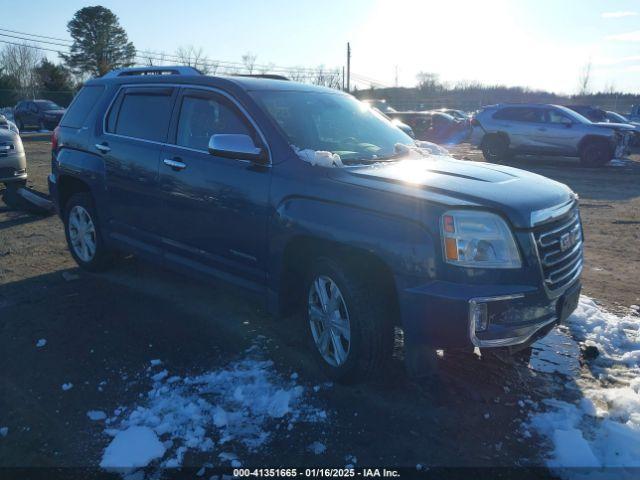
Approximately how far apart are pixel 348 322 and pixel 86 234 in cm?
349

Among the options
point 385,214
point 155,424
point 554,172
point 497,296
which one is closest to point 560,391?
point 497,296

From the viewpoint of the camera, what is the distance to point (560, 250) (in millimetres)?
3250

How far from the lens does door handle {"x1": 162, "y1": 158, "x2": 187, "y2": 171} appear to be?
423 centimetres

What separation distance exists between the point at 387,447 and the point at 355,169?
1721 mm

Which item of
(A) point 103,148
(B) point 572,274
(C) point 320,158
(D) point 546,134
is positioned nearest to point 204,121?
(C) point 320,158

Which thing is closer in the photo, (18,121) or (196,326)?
(196,326)

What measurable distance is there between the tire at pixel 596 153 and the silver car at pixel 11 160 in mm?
14265

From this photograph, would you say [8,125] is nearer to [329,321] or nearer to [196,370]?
[196,370]

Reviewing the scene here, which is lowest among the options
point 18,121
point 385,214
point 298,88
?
point 18,121

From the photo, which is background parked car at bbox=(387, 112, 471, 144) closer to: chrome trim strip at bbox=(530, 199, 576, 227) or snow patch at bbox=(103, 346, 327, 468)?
chrome trim strip at bbox=(530, 199, 576, 227)

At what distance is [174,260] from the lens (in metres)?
4.52

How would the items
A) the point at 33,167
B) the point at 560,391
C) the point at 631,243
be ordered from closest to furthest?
the point at 560,391, the point at 631,243, the point at 33,167

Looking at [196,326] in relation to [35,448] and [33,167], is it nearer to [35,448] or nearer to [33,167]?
[35,448]

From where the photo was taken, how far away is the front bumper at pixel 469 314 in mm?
2838
